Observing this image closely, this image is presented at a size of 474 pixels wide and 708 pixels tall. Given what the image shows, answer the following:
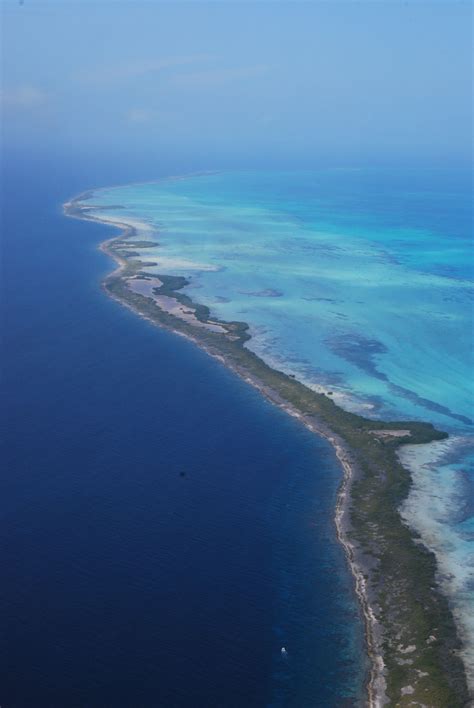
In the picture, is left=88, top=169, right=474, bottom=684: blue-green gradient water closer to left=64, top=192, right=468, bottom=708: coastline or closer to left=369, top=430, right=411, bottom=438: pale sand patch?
left=64, top=192, right=468, bottom=708: coastline

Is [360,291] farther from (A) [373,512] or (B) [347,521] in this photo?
(B) [347,521]

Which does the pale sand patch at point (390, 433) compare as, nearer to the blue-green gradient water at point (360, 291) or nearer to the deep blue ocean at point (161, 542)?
the blue-green gradient water at point (360, 291)

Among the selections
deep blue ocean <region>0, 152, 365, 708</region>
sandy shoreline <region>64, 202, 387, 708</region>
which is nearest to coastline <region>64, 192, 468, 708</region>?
sandy shoreline <region>64, 202, 387, 708</region>

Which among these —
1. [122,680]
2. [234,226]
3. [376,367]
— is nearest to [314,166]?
[234,226]

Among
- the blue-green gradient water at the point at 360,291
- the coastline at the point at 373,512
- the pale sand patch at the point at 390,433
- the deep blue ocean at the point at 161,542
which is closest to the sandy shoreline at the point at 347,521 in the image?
the coastline at the point at 373,512

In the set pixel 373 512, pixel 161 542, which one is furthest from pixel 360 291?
pixel 161 542

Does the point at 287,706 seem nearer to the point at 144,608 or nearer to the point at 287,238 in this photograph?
the point at 144,608

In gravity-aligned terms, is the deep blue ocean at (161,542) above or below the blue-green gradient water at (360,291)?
below
